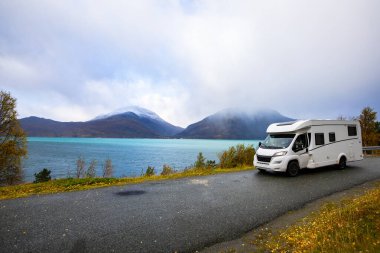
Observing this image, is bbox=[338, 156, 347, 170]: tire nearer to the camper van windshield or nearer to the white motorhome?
the white motorhome

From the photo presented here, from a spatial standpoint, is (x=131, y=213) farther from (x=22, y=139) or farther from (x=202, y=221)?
(x=22, y=139)

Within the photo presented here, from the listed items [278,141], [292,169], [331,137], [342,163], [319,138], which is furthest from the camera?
[342,163]

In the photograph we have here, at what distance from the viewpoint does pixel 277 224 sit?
19.0ft

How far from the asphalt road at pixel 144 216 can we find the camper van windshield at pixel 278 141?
344 centimetres

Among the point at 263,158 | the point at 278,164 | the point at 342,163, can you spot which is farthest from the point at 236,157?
the point at 342,163

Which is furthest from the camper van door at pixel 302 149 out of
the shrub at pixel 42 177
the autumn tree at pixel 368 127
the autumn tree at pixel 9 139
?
the autumn tree at pixel 368 127

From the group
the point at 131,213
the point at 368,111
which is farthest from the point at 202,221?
the point at 368,111

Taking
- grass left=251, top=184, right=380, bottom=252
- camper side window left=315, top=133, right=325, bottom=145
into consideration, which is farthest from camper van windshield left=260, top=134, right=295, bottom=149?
grass left=251, top=184, right=380, bottom=252

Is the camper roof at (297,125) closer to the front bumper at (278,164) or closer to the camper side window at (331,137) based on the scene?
the camper side window at (331,137)

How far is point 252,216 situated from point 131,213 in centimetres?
343

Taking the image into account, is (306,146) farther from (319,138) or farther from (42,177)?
(42,177)

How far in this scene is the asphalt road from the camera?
4672 millimetres

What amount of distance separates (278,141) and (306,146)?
63.1 inches

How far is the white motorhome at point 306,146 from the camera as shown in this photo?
42.0 ft
